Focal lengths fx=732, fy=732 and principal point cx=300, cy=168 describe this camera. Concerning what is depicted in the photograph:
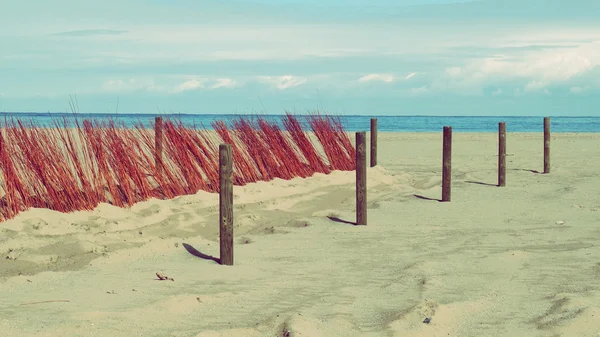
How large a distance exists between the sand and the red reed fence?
0.91 ft

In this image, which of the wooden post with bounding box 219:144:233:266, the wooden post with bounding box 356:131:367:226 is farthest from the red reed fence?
the wooden post with bounding box 219:144:233:266

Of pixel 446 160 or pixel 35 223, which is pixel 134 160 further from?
pixel 446 160

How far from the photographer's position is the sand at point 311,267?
11.9ft

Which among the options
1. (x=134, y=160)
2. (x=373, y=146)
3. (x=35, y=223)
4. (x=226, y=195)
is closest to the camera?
(x=226, y=195)

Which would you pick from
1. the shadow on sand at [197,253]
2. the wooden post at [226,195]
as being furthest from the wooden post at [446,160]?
the wooden post at [226,195]

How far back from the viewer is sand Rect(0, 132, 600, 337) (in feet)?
11.9

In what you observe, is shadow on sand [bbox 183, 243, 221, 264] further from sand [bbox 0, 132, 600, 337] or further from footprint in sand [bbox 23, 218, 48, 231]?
footprint in sand [bbox 23, 218, 48, 231]

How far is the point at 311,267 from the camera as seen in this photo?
16.5ft

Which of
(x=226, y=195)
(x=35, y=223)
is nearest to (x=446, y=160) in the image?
(x=226, y=195)

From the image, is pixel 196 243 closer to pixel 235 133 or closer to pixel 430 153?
pixel 235 133

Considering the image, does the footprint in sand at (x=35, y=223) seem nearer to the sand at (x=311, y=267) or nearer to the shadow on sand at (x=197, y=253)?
the sand at (x=311, y=267)

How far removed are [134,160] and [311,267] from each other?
9.63 ft

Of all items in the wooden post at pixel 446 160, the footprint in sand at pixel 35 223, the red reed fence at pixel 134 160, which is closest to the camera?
the footprint in sand at pixel 35 223

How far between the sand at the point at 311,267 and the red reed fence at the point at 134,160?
278 mm
